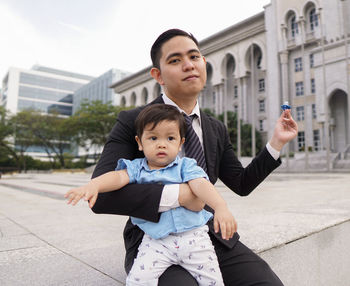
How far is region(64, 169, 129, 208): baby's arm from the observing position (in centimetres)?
114

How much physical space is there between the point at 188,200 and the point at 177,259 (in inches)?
11.1

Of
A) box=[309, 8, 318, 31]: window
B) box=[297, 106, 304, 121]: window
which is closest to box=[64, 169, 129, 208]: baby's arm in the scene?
box=[297, 106, 304, 121]: window

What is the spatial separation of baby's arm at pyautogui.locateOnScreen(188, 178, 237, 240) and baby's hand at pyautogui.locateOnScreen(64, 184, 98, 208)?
44 centimetres

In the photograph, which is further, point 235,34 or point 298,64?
point 235,34

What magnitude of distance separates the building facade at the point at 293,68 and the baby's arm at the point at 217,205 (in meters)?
22.9

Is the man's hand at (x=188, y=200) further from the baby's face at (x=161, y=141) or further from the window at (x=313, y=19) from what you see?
the window at (x=313, y=19)

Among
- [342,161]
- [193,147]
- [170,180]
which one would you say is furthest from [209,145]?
[342,161]

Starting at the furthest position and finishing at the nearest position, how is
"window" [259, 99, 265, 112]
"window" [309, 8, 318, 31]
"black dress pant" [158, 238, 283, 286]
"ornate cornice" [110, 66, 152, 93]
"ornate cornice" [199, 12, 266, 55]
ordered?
1. "ornate cornice" [110, 66, 152, 93]
2. "window" [259, 99, 265, 112]
3. "ornate cornice" [199, 12, 266, 55]
4. "window" [309, 8, 318, 31]
5. "black dress pant" [158, 238, 283, 286]

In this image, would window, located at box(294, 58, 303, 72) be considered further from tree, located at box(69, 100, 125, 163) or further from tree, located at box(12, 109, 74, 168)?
tree, located at box(12, 109, 74, 168)

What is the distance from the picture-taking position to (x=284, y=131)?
5.69ft

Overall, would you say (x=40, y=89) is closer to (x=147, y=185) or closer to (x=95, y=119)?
(x=95, y=119)

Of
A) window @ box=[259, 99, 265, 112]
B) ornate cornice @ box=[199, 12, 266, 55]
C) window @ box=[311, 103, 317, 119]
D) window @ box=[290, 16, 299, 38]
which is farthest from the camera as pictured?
window @ box=[259, 99, 265, 112]

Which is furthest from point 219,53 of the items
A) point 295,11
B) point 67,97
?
point 67,97

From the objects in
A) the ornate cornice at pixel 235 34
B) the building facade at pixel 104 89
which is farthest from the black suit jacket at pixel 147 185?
the building facade at pixel 104 89
